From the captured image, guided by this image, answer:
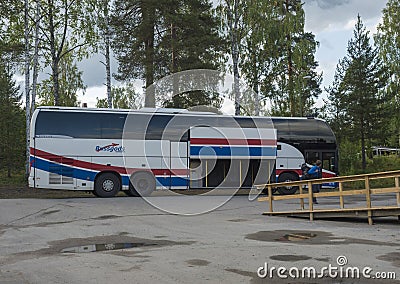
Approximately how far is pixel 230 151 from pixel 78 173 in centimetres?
720

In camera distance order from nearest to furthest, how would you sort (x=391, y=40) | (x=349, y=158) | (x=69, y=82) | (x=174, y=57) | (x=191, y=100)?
1. (x=174, y=57)
2. (x=191, y=100)
3. (x=349, y=158)
4. (x=391, y=40)
5. (x=69, y=82)

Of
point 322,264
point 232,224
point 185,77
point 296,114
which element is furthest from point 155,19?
point 322,264

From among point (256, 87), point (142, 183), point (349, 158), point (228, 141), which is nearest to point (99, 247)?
point (142, 183)

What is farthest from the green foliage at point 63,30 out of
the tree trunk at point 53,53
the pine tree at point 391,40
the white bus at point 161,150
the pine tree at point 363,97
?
the pine tree at point 391,40

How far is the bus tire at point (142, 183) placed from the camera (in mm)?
23344

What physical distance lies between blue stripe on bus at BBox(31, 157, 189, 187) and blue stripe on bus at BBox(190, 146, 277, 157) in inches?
57.2

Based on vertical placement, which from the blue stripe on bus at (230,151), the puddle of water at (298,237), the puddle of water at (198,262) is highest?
the blue stripe on bus at (230,151)

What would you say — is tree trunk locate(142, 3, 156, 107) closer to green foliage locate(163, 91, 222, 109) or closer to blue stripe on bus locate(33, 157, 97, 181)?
green foliage locate(163, 91, 222, 109)

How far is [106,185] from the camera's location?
74.7 ft

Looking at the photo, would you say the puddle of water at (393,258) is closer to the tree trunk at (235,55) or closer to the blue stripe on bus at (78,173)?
the blue stripe on bus at (78,173)

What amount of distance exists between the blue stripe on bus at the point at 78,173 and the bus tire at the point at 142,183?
0.92ft
